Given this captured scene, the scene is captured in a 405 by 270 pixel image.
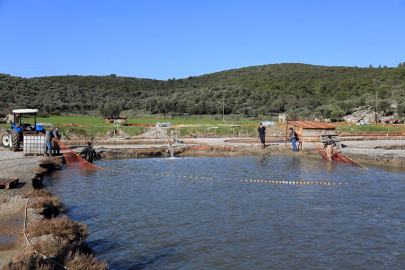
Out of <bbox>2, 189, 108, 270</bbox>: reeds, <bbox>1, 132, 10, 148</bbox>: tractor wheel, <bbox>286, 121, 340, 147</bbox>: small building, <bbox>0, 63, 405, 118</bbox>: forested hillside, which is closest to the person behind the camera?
<bbox>2, 189, 108, 270</bbox>: reeds

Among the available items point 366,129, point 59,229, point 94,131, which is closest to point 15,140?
point 94,131

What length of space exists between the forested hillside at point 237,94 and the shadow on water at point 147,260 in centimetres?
6006

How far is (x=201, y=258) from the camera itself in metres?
8.09

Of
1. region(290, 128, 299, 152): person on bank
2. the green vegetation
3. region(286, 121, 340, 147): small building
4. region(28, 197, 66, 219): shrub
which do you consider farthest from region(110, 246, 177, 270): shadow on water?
the green vegetation

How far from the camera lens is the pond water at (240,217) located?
26.7 feet

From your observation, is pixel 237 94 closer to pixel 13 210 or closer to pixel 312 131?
pixel 312 131

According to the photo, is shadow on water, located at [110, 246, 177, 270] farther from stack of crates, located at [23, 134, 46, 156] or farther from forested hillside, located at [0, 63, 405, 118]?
forested hillside, located at [0, 63, 405, 118]

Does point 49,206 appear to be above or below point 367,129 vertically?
below

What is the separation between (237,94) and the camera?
11181 centimetres

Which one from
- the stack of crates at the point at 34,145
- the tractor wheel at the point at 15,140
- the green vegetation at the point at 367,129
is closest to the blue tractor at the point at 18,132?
the tractor wheel at the point at 15,140

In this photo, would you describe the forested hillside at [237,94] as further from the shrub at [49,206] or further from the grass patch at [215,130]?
the shrub at [49,206]

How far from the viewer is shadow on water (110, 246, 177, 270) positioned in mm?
7570

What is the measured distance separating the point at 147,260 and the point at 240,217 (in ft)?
12.6

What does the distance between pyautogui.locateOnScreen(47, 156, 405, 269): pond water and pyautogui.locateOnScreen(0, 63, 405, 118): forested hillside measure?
169 feet
